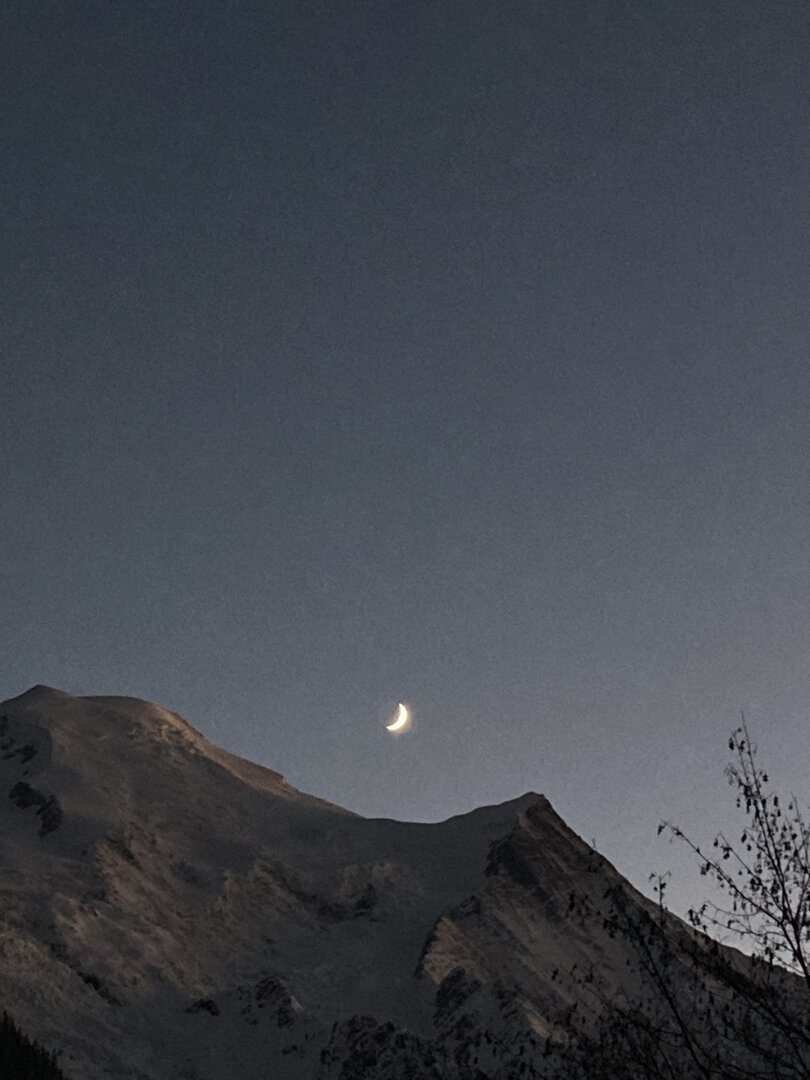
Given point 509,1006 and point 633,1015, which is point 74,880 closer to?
point 509,1006

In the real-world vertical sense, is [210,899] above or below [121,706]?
below

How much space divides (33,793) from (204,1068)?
1913 inches

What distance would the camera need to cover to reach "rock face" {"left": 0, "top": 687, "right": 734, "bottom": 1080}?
321 feet

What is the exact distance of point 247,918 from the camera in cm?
12462

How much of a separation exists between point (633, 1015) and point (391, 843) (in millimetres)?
141561

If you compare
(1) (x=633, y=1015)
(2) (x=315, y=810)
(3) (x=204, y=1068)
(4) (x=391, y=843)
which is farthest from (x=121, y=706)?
(1) (x=633, y=1015)

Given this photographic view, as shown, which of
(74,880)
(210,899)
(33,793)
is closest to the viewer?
(74,880)

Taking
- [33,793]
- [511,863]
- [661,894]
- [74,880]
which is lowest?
[661,894]

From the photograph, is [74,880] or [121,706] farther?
[121,706]

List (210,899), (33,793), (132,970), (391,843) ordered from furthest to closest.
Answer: (391,843)
(33,793)
(210,899)
(132,970)

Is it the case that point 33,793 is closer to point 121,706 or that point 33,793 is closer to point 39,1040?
point 121,706

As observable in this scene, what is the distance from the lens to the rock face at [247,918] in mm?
97875

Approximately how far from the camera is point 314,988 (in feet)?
366

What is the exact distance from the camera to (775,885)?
41.9 feet
